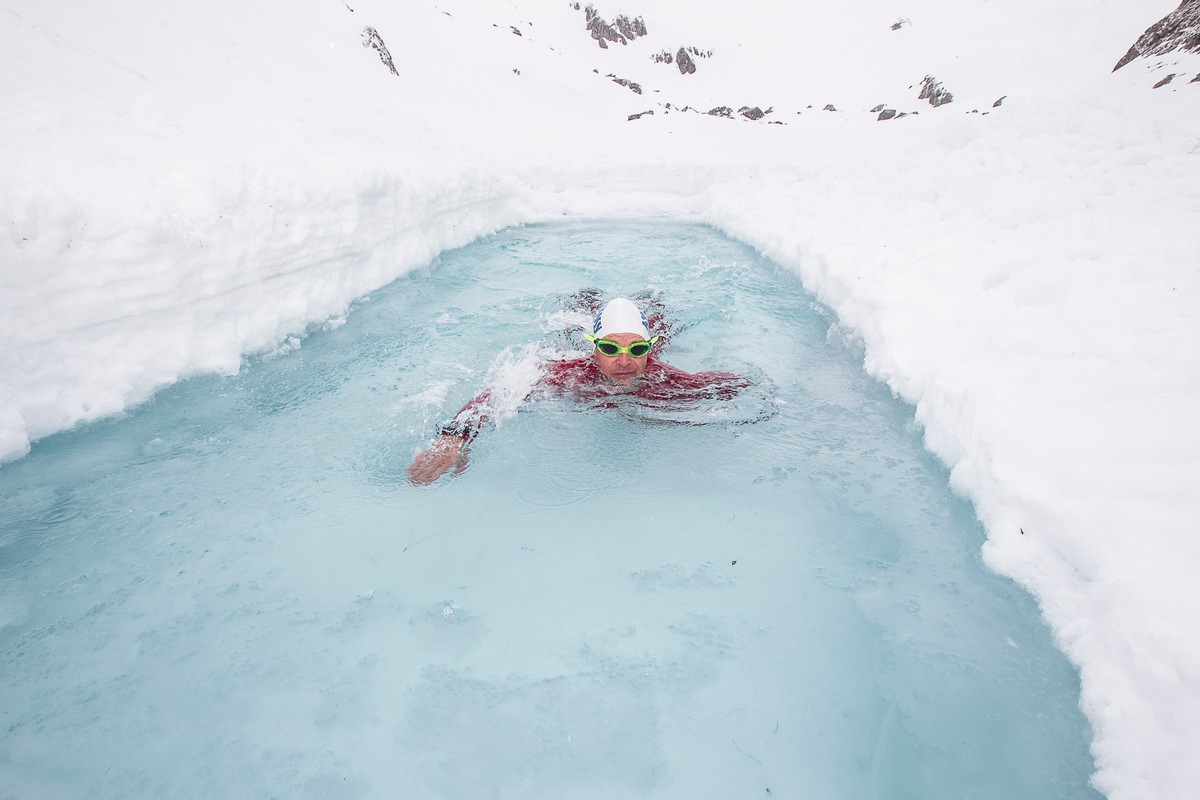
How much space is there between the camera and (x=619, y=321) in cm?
476

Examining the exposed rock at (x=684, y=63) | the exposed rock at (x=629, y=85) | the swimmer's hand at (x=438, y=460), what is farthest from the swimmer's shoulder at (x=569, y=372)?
the exposed rock at (x=684, y=63)

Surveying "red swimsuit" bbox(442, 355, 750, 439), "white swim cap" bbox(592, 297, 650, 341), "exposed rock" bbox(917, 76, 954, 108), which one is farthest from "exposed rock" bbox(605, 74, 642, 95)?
"red swimsuit" bbox(442, 355, 750, 439)

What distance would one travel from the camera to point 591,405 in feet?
15.7

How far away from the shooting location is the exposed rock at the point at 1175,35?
359 inches

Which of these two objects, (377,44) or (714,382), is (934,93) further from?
(714,382)

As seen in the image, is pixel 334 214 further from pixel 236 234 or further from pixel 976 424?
pixel 976 424

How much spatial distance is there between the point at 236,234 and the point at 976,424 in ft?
21.1

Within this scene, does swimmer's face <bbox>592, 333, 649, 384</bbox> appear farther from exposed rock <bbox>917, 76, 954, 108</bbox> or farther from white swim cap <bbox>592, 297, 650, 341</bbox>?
exposed rock <bbox>917, 76, 954, 108</bbox>

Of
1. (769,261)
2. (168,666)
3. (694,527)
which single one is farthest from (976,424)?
(769,261)

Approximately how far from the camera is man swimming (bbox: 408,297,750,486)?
13.6ft

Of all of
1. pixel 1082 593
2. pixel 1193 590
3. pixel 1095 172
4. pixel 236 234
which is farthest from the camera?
pixel 1095 172

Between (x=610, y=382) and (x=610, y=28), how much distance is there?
133ft

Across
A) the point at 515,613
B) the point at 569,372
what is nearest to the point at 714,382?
the point at 569,372

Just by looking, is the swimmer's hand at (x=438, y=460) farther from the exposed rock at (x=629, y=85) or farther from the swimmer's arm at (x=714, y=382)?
the exposed rock at (x=629, y=85)
